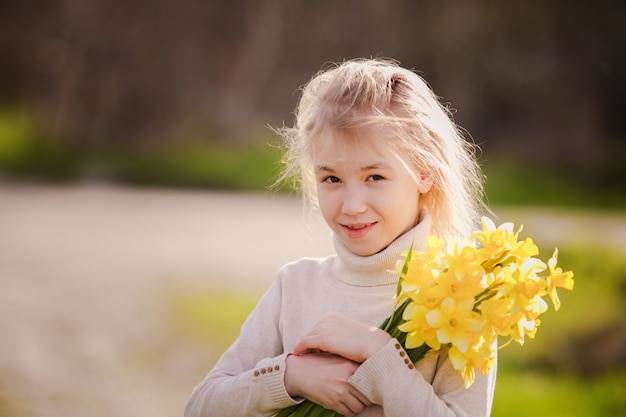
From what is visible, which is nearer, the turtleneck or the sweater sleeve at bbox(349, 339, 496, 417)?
the sweater sleeve at bbox(349, 339, 496, 417)

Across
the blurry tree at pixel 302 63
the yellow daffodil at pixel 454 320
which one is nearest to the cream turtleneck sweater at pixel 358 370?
the yellow daffodil at pixel 454 320

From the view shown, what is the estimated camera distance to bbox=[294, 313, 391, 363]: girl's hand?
73.8 inches

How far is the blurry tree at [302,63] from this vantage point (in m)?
12.3

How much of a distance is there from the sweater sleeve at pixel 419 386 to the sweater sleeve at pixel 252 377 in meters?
0.19

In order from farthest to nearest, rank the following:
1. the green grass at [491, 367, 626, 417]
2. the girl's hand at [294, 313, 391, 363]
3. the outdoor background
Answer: the outdoor background → the green grass at [491, 367, 626, 417] → the girl's hand at [294, 313, 391, 363]

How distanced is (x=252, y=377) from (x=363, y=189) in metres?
0.48

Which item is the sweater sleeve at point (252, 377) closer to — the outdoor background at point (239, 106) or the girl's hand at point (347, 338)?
the girl's hand at point (347, 338)

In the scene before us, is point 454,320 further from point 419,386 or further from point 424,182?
point 424,182

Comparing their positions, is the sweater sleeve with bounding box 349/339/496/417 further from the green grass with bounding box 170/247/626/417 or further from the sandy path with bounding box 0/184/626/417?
the green grass with bounding box 170/247/626/417

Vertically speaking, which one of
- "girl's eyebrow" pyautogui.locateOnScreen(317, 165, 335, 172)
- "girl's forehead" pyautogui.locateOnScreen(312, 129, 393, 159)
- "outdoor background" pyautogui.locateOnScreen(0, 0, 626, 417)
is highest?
"outdoor background" pyautogui.locateOnScreen(0, 0, 626, 417)

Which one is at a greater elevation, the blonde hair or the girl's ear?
the blonde hair

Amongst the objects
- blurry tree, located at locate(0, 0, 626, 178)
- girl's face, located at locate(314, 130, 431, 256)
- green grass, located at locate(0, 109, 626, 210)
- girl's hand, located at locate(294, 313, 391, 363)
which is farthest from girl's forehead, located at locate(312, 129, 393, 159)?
blurry tree, located at locate(0, 0, 626, 178)

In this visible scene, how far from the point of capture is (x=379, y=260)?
6.63 ft

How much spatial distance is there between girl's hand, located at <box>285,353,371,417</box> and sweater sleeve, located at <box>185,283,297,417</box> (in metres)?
0.03
